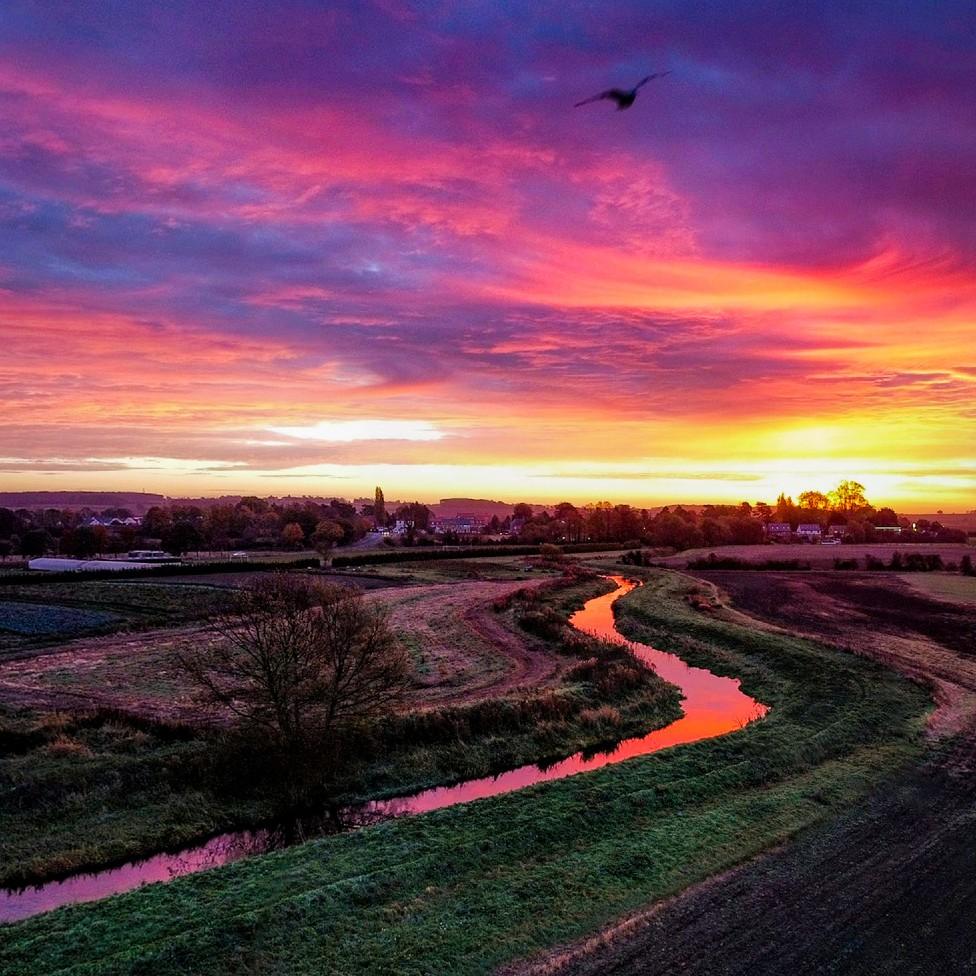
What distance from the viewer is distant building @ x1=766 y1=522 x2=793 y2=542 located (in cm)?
16562

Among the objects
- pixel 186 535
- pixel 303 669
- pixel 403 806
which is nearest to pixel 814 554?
pixel 186 535

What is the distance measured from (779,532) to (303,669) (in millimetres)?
172496

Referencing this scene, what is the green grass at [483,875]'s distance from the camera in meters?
13.0

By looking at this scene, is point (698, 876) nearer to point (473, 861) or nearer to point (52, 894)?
point (473, 861)

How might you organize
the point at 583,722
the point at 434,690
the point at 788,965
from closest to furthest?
the point at 788,965 → the point at 583,722 → the point at 434,690

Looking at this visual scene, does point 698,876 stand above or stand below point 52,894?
above

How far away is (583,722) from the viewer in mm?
27953

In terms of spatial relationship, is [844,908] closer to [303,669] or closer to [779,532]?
[303,669]

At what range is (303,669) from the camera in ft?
77.6

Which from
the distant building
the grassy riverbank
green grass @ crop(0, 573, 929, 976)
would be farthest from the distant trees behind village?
green grass @ crop(0, 573, 929, 976)

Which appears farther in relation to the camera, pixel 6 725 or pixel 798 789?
pixel 6 725

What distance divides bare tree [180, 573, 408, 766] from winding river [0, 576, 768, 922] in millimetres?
2923

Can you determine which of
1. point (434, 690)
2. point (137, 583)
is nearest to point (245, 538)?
point (137, 583)

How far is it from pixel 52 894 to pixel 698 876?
1335cm
